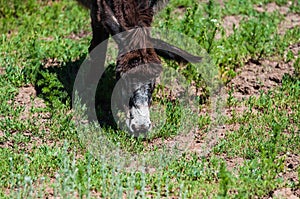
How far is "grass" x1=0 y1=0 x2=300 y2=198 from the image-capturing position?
5555 millimetres

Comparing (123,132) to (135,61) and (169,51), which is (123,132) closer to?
A: (135,61)

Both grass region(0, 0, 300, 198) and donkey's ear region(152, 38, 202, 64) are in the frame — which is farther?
donkey's ear region(152, 38, 202, 64)

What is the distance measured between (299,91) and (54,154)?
3034 millimetres

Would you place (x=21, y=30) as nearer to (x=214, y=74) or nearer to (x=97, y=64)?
(x=97, y=64)

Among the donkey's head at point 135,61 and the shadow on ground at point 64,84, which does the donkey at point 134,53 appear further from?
the shadow on ground at point 64,84

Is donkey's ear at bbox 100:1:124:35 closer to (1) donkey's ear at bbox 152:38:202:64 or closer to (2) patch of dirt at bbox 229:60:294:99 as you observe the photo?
(1) donkey's ear at bbox 152:38:202:64

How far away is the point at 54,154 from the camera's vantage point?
5961mm

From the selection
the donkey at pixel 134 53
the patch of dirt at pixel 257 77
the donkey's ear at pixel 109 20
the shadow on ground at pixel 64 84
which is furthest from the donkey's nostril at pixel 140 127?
the patch of dirt at pixel 257 77

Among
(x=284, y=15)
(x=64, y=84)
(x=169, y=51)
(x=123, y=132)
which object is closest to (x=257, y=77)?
(x=169, y=51)

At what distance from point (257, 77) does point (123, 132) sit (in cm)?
219

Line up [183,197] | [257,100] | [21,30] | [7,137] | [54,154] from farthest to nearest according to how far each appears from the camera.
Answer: [21,30] < [257,100] < [7,137] < [54,154] < [183,197]

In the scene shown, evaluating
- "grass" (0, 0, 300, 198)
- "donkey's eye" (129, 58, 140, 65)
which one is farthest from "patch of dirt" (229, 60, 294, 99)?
"donkey's eye" (129, 58, 140, 65)

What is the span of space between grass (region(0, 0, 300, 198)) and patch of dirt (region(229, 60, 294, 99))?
0.34 ft

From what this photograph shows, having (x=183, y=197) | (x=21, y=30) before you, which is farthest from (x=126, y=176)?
(x=21, y=30)
